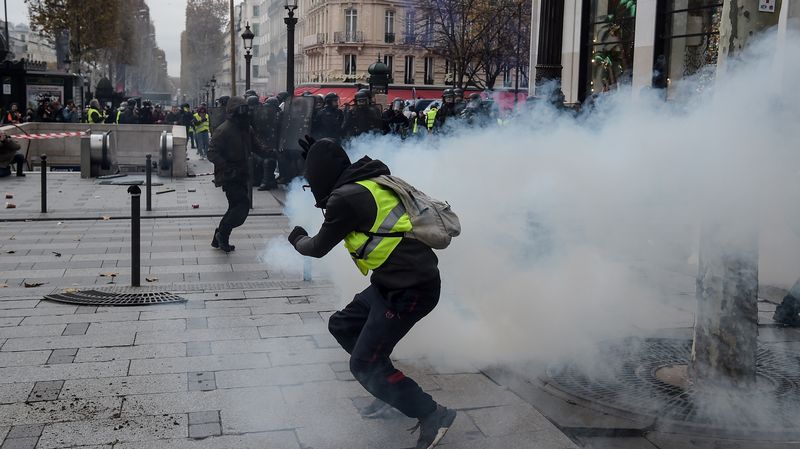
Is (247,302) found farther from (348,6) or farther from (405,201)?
(348,6)

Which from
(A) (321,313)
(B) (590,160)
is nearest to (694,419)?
(B) (590,160)

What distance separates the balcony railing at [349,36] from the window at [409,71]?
3.48 metres

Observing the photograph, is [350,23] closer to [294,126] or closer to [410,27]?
[410,27]

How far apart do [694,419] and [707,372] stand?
0.45 metres

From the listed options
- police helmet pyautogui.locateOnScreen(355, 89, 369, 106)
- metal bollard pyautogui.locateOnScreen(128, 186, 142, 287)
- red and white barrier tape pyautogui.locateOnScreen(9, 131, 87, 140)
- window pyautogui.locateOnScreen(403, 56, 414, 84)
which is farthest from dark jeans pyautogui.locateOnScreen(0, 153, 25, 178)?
window pyautogui.locateOnScreen(403, 56, 414, 84)

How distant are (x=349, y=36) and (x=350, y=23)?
4.31ft

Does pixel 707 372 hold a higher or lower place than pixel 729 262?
lower

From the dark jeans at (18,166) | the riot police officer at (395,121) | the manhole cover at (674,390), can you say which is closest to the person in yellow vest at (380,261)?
the manhole cover at (674,390)

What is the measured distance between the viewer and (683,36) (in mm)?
15523

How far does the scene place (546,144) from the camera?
6.85 m

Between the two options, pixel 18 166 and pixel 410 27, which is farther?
pixel 410 27

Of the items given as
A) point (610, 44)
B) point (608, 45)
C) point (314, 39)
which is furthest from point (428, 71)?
point (610, 44)

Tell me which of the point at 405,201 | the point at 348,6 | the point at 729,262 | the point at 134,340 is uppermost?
the point at 348,6

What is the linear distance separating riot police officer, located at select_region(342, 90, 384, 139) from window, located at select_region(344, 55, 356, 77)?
1738 inches
